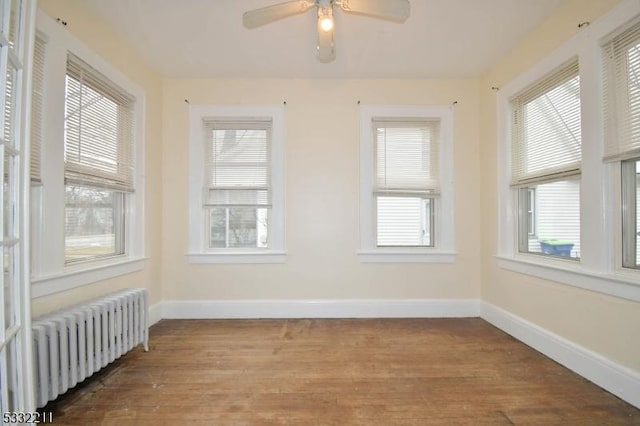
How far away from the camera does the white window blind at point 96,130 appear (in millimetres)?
2230

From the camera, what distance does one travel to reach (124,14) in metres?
2.38

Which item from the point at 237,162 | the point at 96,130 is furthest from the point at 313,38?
the point at 96,130

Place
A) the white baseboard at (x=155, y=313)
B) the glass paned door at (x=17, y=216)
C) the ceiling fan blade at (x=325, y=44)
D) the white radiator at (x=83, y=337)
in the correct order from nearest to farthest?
the glass paned door at (x=17, y=216) → the white radiator at (x=83, y=337) → the ceiling fan blade at (x=325, y=44) → the white baseboard at (x=155, y=313)

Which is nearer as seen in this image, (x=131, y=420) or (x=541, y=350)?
(x=131, y=420)

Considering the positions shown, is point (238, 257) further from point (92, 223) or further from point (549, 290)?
point (549, 290)

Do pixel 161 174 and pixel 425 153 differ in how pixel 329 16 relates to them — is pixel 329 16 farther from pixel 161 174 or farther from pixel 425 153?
pixel 161 174

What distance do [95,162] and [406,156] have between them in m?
3.02

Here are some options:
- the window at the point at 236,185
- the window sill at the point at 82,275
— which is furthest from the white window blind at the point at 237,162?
the window sill at the point at 82,275

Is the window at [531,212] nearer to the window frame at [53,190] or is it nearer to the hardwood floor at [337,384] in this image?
the hardwood floor at [337,384]

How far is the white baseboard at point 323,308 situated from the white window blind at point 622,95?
205 cm

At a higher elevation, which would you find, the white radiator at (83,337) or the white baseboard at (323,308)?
the white radiator at (83,337)

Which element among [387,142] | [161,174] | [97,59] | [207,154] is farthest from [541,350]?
[97,59]

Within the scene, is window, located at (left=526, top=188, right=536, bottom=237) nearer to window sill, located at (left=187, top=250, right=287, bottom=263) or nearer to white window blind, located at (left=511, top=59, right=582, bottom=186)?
white window blind, located at (left=511, top=59, right=582, bottom=186)

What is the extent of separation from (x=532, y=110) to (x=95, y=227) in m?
4.01
